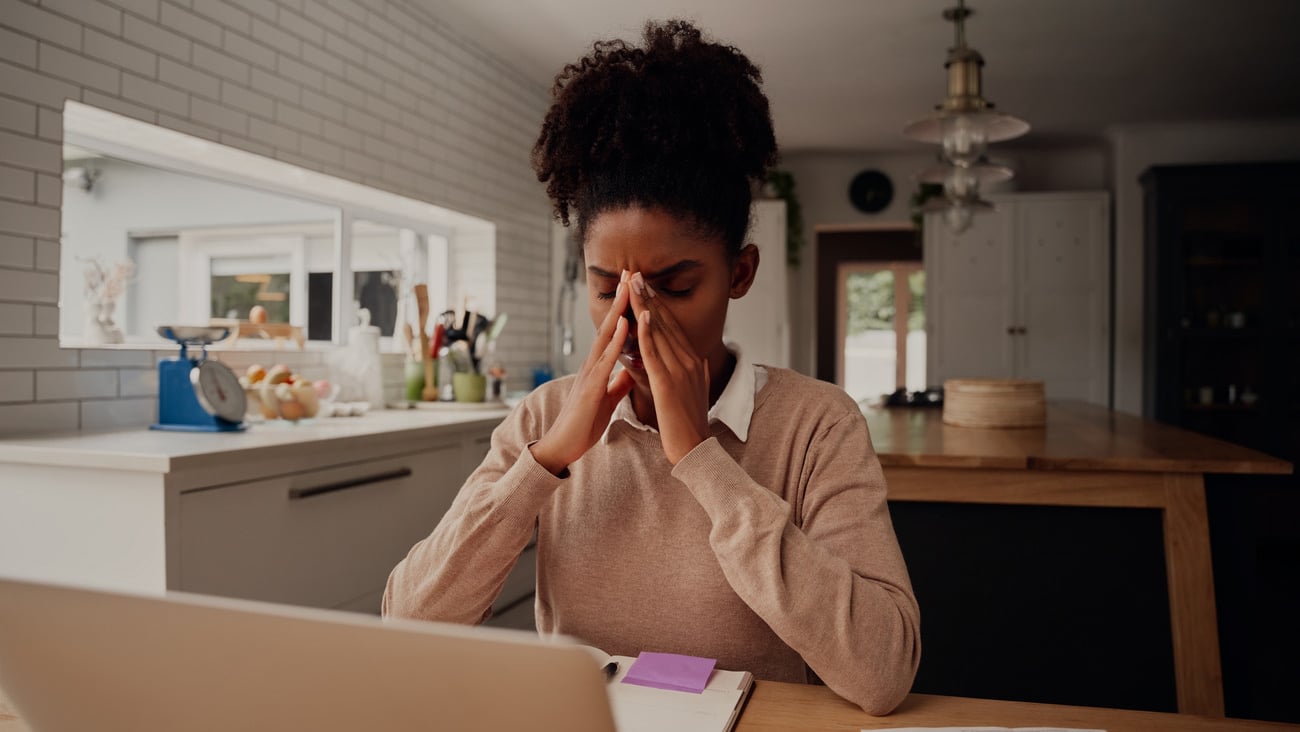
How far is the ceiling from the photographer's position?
3838mm

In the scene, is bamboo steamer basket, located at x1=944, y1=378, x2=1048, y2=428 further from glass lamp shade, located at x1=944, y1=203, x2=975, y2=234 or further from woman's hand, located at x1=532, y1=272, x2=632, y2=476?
woman's hand, located at x1=532, y1=272, x2=632, y2=476

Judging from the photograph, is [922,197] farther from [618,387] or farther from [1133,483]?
[618,387]

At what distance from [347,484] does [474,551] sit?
146 cm

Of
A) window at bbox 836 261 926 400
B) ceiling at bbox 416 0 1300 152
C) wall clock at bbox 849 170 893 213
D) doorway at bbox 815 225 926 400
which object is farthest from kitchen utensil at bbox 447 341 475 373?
window at bbox 836 261 926 400

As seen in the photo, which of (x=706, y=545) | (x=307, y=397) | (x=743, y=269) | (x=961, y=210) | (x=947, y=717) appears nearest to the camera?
(x=947, y=717)

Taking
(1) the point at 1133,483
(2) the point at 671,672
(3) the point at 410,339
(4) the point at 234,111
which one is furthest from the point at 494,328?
(2) the point at 671,672

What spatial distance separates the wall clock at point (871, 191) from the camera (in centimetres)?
686

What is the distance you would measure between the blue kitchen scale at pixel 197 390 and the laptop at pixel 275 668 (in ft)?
6.15

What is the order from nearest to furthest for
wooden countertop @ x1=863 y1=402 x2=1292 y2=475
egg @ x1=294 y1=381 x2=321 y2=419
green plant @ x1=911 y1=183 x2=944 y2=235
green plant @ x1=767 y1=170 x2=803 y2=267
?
wooden countertop @ x1=863 y1=402 x2=1292 y2=475
egg @ x1=294 y1=381 x2=321 y2=419
green plant @ x1=911 y1=183 x2=944 y2=235
green plant @ x1=767 y1=170 x2=803 y2=267

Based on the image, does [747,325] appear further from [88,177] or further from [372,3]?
[88,177]

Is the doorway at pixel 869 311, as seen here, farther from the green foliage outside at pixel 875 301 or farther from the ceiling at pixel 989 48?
the ceiling at pixel 989 48

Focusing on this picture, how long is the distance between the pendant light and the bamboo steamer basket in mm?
753

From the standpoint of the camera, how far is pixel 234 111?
277cm

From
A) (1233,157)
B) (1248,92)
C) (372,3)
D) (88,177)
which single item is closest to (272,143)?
(88,177)
